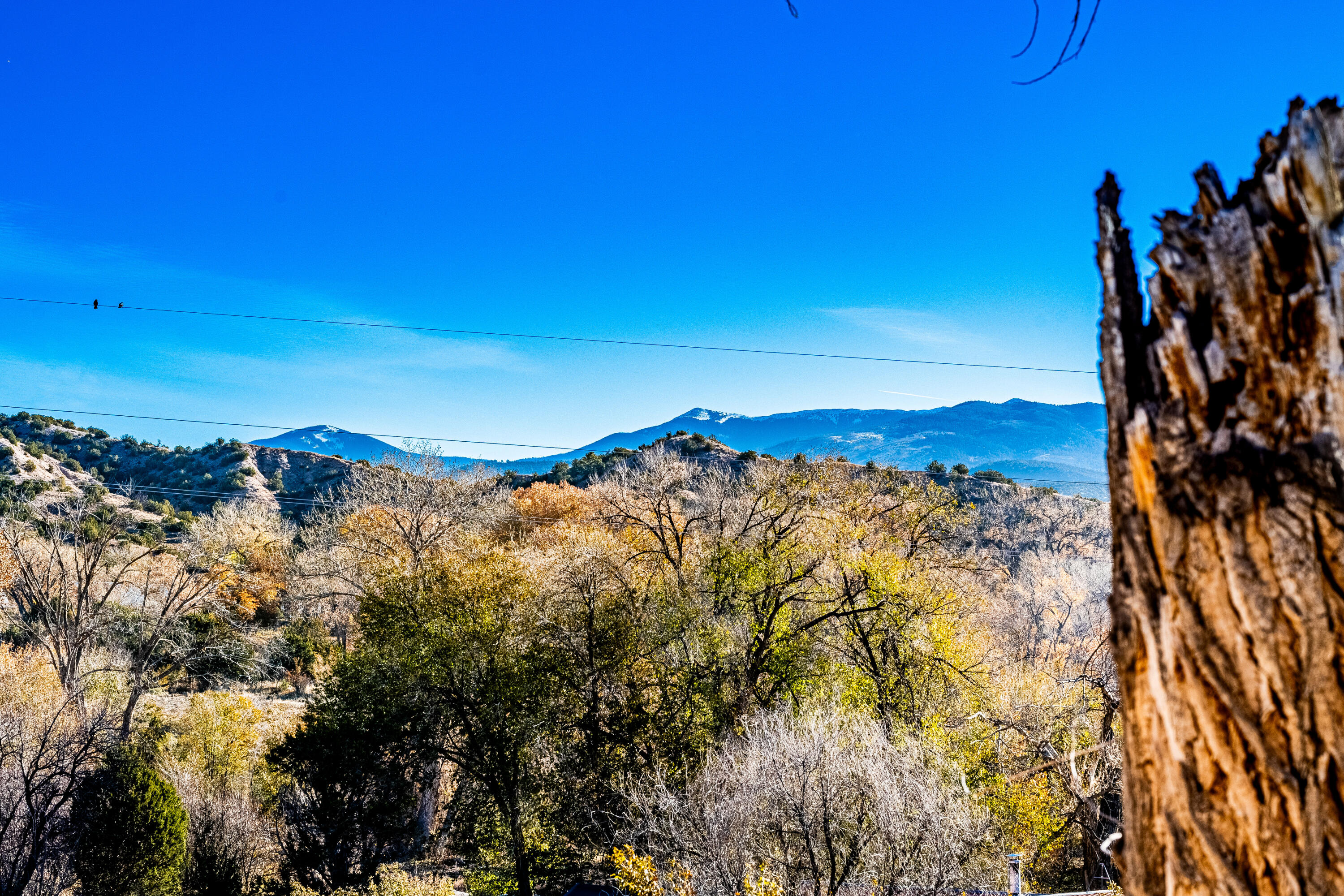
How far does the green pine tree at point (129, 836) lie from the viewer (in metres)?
13.2

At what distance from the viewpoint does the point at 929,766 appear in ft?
42.3

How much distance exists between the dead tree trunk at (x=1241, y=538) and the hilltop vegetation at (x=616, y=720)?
8.23 m

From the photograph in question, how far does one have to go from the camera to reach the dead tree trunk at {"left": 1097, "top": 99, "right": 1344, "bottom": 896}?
1002mm

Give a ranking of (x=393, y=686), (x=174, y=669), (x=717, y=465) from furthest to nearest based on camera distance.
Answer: (x=717, y=465)
(x=174, y=669)
(x=393, y=686)

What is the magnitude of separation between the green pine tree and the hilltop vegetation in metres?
0.07

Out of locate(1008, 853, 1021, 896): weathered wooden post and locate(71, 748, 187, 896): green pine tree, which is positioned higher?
locate(1008, 853, 1021, 896): weathered wooden post

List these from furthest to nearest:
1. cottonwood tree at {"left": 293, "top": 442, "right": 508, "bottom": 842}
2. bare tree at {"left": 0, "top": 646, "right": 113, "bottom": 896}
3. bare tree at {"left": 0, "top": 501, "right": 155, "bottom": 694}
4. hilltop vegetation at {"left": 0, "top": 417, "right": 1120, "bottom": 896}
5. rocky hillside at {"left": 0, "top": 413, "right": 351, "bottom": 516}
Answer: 1. rocky hillside at {"left": 0, "top": 413, "right": 351, "bottom": 516}
2. cottonwood tree at {"left": 293, "top": 442, "right": 508, "bottom": 842}
3. bare tree at {"left": 0, "top": 501, "right": 155, "bottom": 694}
4. bare tree at {"left": 0, "top": 646, "right": 113, "bottom": 896}
5. hilltop vegetation at {"left": 0, "top": 417, "right": 1120, "bottom": 896}

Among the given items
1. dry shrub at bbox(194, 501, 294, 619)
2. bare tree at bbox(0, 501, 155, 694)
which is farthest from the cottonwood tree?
bare tree at bbox(0, 501, 155, 694)

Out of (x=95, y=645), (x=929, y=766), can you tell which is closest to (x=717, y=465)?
(x=95, y=645)

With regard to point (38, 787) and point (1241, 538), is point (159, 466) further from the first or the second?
point (1241, 538)

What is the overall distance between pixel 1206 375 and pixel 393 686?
17000mm

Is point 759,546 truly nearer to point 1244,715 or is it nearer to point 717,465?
point 1244,715

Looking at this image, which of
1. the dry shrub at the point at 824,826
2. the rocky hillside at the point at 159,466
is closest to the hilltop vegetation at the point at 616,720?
the dry shrub at the point at 824,826

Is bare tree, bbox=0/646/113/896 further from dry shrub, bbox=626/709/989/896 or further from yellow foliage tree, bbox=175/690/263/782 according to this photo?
dry shrub, bbox=626/709/989/896
